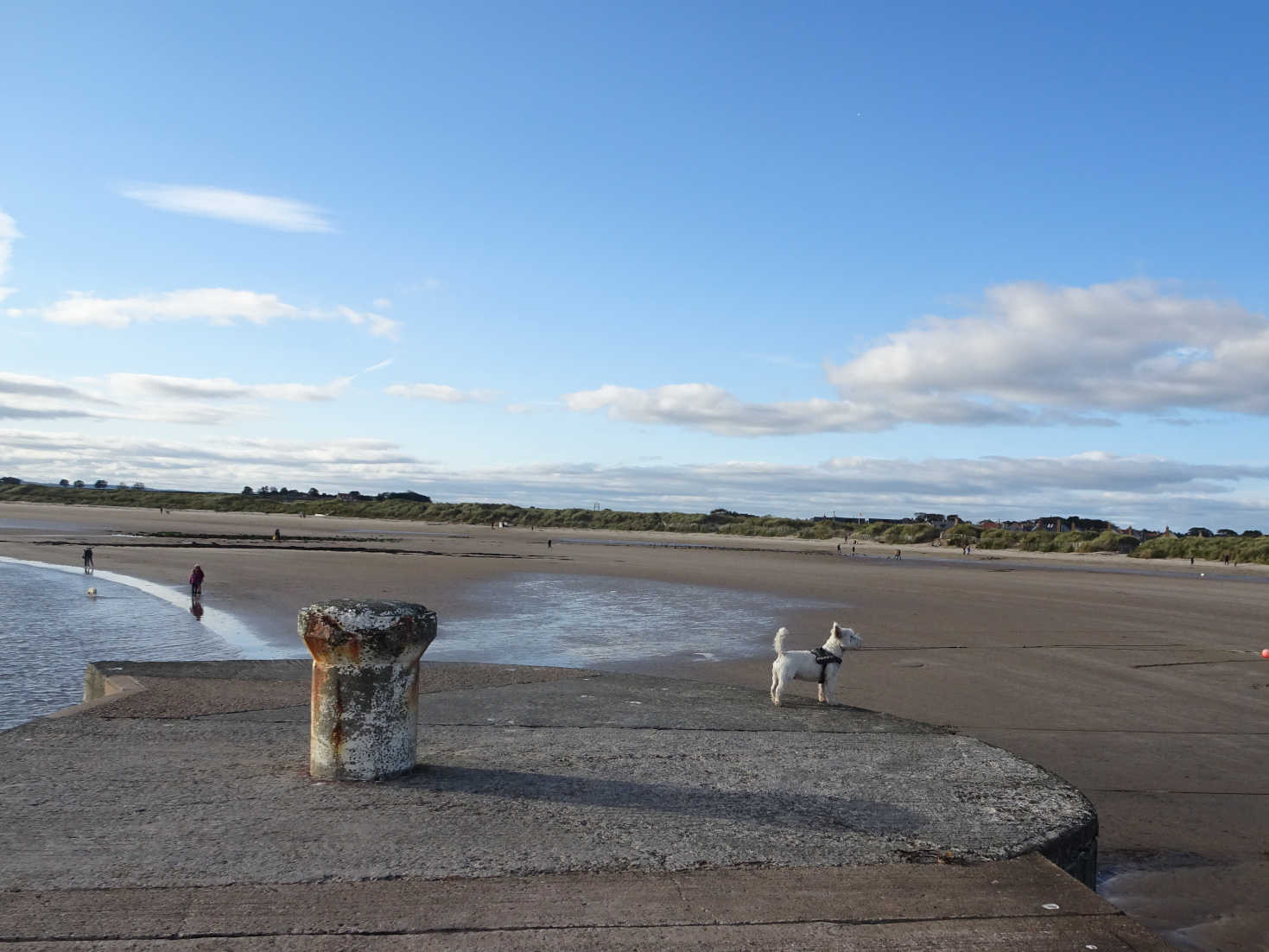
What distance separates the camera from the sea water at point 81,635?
429 inches

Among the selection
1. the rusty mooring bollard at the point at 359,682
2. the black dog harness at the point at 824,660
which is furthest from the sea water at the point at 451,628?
the rusty mooring bollard at the point at 359,682

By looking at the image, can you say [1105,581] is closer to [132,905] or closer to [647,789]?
[647,789]

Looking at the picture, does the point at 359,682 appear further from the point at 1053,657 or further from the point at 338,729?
the point at 1053,657

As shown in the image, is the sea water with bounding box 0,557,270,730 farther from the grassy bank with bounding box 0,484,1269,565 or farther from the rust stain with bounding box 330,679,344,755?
the grassy bank with bounding box 0,484,1269,565

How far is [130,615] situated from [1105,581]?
31.1m

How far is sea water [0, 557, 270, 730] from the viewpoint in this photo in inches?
429

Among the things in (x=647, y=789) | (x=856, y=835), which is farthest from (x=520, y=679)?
(x=856, y=835)

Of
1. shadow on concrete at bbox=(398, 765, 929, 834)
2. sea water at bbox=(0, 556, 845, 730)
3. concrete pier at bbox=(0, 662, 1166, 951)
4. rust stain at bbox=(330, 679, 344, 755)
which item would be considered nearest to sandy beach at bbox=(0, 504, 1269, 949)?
sea water at bbox=(0, 556, 845, 730)

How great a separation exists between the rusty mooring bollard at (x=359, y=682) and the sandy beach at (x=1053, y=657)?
13.6 ft

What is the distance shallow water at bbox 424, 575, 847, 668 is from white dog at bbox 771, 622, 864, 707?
5217 millimetres

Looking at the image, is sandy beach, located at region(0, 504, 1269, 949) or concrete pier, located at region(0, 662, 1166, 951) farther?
sandy beach, located at region(0, 504, 1269, 949)

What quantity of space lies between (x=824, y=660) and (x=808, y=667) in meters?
0.17

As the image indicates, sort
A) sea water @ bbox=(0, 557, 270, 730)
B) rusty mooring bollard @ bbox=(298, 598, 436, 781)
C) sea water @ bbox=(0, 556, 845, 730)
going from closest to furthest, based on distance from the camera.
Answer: rusty mooring bollard @ bbox=(298, 598, 436, 781) < sea water @ bbox=(0, 557, 270, 730) < sea water @ bbox=(0, 556, 845, 730)

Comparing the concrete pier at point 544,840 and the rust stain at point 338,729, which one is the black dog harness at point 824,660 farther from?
the rust stain at point 338,729
